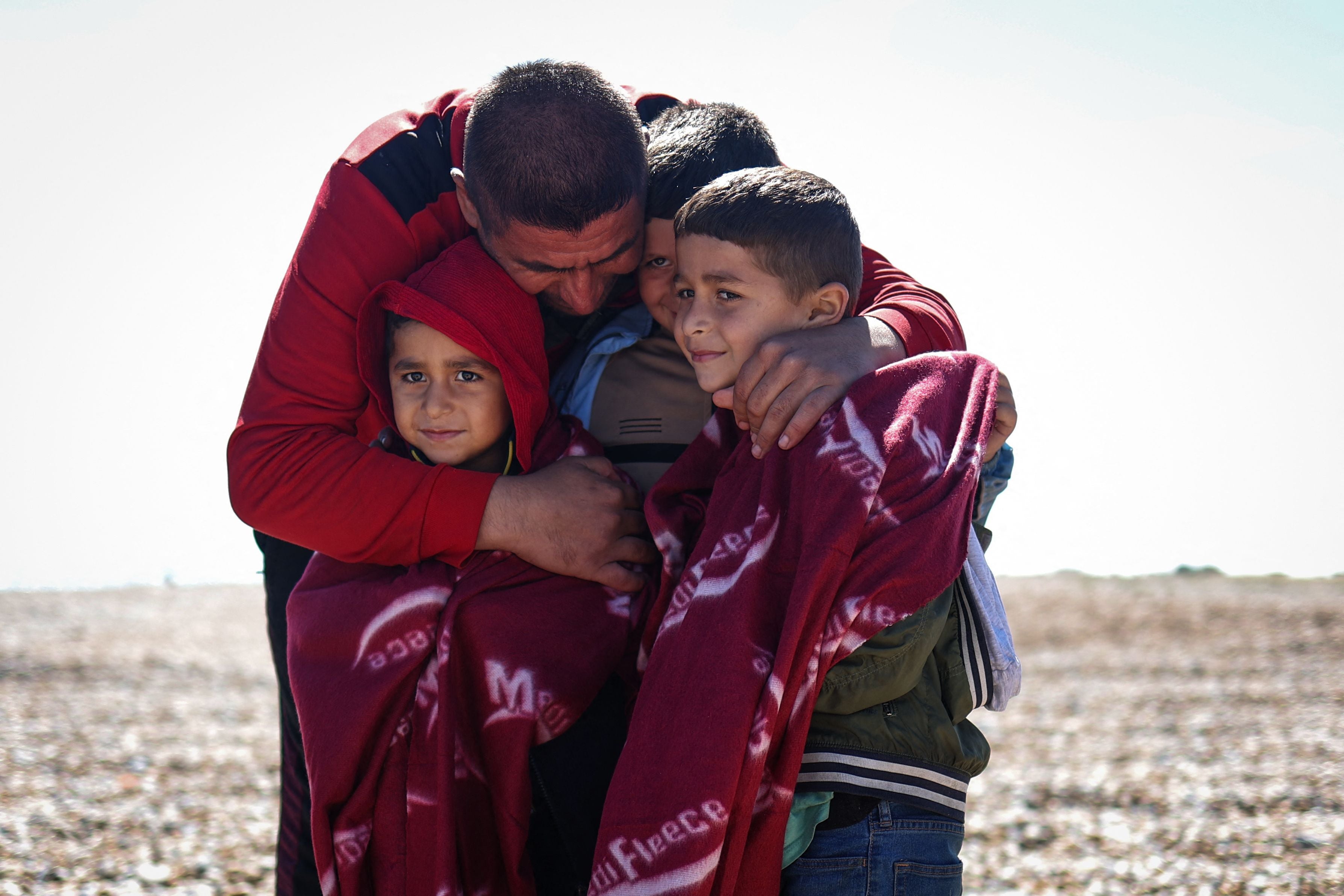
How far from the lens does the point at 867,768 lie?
6.58 ft

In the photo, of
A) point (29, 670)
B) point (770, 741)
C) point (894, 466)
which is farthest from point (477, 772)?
point (29, 670)

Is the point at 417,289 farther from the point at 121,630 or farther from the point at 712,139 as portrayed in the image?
the point at 121,630

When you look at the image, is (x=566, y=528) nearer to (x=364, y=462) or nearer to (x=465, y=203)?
(x=364, y=462)

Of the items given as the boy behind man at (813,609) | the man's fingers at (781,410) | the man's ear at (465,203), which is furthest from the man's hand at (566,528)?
the man's ear at (465,203)

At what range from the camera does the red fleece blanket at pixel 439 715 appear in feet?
7.19

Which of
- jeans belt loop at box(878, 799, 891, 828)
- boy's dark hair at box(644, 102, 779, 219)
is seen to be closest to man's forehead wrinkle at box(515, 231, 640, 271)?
boy's dark hair at box(644, 102, 779, 219)

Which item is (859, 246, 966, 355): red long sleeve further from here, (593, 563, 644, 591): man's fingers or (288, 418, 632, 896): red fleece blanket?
(288, 418, 632, 896): red fleece blanket

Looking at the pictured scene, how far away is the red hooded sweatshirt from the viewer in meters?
2.35

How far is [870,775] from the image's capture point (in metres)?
2.01

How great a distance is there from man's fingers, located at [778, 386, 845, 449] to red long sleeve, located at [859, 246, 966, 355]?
375 mm

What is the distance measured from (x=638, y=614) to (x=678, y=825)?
65 cm

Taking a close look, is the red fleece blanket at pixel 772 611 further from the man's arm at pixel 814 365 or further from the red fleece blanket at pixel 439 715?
the red fleece blanket at pixel 439 715

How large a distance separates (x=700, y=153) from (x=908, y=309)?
0.66 meters

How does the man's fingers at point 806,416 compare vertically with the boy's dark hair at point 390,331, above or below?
below
